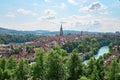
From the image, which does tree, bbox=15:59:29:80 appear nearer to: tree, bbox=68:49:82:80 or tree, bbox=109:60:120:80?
tree, bbox=68:49:82:80

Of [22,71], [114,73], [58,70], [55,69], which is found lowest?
[114,73]

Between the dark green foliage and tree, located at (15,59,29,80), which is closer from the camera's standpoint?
the dark green foliage

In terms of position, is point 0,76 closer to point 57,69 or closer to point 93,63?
point 57,69

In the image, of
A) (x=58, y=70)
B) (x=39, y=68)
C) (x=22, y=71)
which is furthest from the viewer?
(x=22, y=71)

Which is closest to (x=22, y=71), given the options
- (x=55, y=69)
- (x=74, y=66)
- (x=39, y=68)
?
(x=39, y=68)

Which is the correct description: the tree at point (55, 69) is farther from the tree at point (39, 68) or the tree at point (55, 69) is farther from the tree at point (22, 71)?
the tree at point (22, 71)

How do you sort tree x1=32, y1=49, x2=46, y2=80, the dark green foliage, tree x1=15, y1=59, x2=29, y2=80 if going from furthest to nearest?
tree x1=15, y1=59, x2=29, y2=80, tree x1=32, y1=49, x2=46, y2=80, the dark green foliage

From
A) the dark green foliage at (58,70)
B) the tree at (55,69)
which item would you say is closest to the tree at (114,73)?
the dark green foliage at (58,70)

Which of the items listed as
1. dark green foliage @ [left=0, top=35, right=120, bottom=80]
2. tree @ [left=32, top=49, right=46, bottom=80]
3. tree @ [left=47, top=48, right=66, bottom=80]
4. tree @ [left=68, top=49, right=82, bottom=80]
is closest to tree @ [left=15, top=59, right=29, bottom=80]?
dark green foliage @ [left=0, top=35, right=120, bottom=80]

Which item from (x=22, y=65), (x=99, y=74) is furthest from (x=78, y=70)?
(x=22, y=65)

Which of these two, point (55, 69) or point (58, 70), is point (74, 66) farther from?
point (55, 69)

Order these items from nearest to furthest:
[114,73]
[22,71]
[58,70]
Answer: [58,70] → [114,73] → [22,71]
